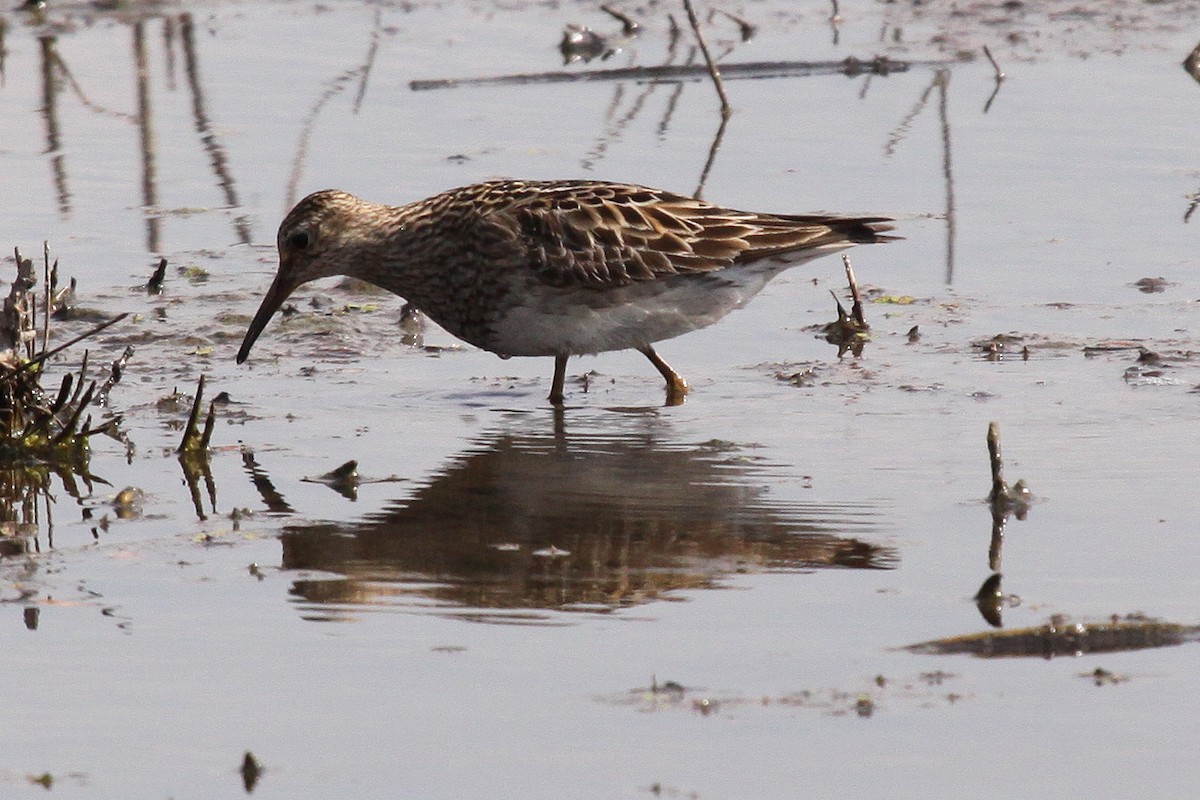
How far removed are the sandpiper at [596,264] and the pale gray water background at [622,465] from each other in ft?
1.05

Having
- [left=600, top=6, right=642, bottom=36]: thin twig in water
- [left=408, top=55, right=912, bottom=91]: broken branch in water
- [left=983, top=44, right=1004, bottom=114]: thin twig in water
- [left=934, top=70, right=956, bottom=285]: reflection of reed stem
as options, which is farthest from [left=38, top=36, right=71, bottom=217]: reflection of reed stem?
[left=983, top=44, right=1004, bottom=114]: thin twig in water

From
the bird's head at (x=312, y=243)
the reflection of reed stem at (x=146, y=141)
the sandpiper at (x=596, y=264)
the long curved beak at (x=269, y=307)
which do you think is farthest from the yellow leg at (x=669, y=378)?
the reflection of reed stem at (x=146, y=141)

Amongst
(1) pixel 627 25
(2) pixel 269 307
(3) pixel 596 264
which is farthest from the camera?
(1) pixel 627 25

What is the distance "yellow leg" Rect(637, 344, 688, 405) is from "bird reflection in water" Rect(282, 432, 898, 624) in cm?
89

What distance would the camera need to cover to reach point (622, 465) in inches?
342

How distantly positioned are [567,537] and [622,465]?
1.14 metres

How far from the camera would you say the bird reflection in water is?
691 centimetres

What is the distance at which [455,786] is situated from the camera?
5.39 m

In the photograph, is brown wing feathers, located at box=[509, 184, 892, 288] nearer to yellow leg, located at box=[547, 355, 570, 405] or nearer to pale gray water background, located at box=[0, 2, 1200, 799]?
yellow leg, located at box=[547, 355, 570, 405]

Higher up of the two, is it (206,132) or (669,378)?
(206,132)

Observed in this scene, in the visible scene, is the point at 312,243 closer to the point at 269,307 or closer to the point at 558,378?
the point at 269,307

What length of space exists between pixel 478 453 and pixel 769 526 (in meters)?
1.62

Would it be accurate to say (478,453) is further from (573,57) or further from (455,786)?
(573,57)

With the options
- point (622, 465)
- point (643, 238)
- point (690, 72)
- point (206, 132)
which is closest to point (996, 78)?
point (690, 72)
